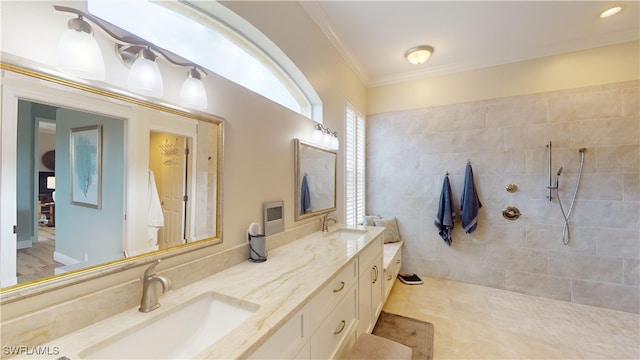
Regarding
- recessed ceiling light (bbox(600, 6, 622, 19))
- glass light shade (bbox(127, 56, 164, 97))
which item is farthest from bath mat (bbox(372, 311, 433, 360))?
recessed ceiling light (bbox(600, 6, 622, 19))

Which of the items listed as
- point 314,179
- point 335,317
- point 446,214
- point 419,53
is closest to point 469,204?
point 446,214

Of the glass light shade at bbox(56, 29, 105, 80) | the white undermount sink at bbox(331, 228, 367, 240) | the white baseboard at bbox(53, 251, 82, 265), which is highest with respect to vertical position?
the glass light shade at bbox(56, 29, 105, 80)

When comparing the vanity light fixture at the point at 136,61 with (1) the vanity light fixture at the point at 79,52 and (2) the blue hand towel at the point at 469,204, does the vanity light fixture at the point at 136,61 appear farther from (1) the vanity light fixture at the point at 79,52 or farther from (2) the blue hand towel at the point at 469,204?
(2) the blue hand towel at the point at 469,204

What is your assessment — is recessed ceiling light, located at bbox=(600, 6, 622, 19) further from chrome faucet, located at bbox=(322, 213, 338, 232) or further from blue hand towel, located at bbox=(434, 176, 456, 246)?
chrome faucet, located at bbox=(322, 213, 338, 232)

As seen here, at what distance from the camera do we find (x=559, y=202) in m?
2.73

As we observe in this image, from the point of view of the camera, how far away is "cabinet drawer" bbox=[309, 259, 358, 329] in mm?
1131

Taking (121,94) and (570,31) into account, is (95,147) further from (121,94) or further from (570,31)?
(570,31)

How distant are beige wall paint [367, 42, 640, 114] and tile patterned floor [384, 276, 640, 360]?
2459 millimetres

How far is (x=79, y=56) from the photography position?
767mm

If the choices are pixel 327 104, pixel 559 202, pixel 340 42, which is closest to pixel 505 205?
pixel 559 202

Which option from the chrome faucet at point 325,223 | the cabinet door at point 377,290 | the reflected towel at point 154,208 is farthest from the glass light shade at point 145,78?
the cabinet door at point 377,290

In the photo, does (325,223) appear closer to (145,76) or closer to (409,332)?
(409,332)

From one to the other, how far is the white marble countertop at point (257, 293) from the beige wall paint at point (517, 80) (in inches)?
102

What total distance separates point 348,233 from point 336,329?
44.4 inches
